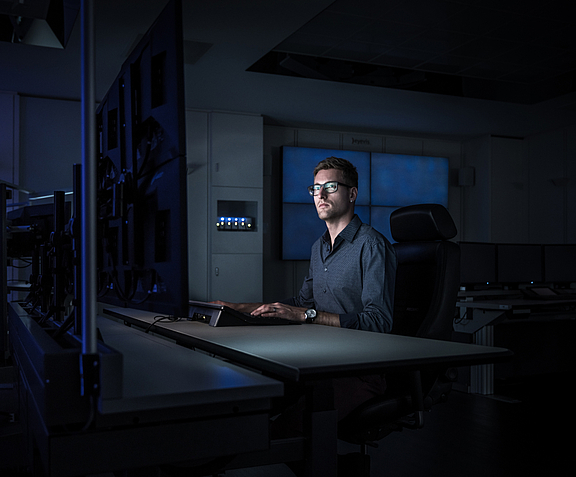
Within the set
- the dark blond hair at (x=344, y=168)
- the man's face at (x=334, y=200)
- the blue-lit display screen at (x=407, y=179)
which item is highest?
the blue-lit display screen at (x=407, y=179)

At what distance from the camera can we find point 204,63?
15.5 feet

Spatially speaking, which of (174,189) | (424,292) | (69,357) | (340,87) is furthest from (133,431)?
(340,87)

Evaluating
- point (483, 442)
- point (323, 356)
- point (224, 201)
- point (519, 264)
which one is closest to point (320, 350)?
point (323, 356)

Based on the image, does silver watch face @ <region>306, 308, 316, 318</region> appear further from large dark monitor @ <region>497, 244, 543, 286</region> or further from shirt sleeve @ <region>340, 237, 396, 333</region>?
large dark monitor @ <region>497, 244, 543, 286</region>

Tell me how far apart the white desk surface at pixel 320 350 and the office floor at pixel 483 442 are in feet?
4.23

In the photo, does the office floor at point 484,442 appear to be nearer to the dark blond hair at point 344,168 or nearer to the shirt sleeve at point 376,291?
the shirt sleeve at point 376,291

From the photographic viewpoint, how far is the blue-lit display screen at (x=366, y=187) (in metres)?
6.73

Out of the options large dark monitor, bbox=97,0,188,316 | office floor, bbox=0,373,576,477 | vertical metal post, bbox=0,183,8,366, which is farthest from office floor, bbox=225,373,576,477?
large dark monitor, bbox=97,0,188,316

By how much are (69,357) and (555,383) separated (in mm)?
5103

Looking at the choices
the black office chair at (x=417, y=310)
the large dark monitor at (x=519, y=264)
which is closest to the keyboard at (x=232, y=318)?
the black office chair at (x=417, y=310)

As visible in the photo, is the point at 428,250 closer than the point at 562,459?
Yes

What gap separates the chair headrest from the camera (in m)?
2.35

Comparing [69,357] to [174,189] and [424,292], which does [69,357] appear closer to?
[174,189]

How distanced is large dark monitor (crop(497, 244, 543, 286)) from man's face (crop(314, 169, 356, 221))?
10.2ft
